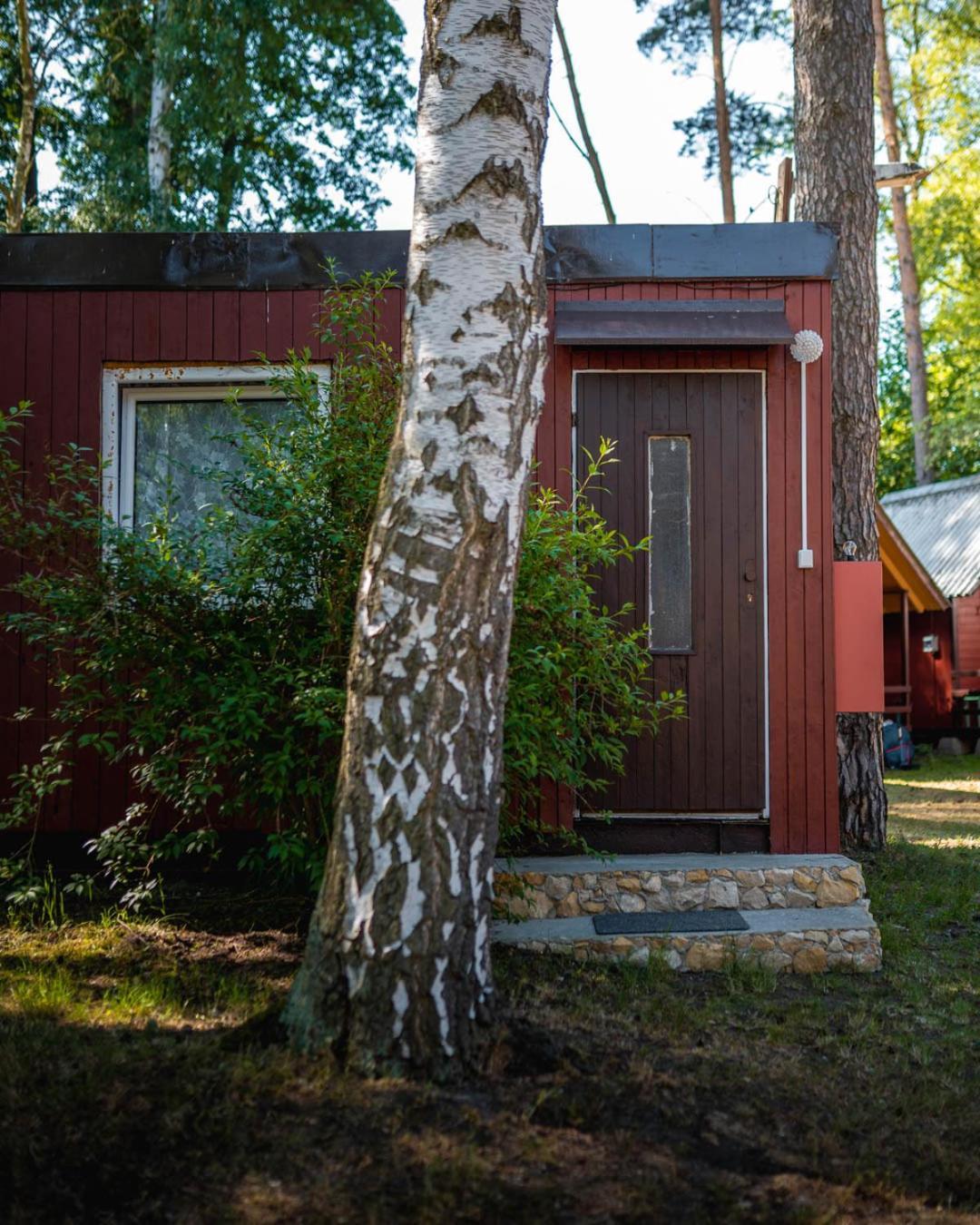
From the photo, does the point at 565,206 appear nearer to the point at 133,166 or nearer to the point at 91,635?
the point at 133,166

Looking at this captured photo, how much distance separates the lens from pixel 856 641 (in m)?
5.71

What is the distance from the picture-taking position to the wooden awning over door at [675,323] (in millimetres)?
5613

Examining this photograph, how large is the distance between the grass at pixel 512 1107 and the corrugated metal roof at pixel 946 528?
47.7ft

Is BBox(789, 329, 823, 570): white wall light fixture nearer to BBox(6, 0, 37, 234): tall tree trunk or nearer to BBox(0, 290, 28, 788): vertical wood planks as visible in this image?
BBox(0, 290, 28, 788): vertical wood planks

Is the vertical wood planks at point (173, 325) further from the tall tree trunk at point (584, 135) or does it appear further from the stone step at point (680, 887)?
the tall tree trunk at point (584, 135)

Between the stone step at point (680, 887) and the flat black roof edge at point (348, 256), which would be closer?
the stone step at point (680, 887)

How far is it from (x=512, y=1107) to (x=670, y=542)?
11.2 feet

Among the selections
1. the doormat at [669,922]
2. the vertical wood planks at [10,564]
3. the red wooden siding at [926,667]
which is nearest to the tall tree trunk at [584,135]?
the red wooden siding at [926,667]

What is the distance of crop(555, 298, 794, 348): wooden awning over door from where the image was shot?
5.61 metres

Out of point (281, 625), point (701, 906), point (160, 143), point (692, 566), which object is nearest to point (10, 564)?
point (281, 625)

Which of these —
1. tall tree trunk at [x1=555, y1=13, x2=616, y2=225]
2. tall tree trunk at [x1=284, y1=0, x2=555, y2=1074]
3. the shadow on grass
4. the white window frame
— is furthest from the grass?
tall tree trunk at [x1=555, y1=13, x2=616, y2=225]

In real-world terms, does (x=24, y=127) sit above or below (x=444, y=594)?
above

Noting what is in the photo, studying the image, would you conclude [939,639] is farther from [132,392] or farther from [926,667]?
[132,392]

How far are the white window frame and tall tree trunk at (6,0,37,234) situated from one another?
13089 mm
